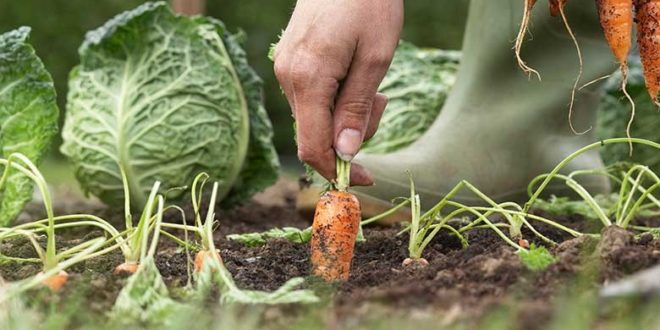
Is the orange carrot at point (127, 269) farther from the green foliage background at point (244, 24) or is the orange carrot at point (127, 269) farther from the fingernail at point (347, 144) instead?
the green foliage background at point (244, 24)

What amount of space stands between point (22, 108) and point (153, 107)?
1.98 ft

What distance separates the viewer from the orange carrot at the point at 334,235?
2.31 m

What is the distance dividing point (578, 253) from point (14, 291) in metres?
1.20

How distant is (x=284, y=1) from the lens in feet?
28.7

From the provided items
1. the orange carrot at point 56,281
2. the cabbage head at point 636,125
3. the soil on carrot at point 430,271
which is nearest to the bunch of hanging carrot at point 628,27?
the soil on carrot at point 430,271

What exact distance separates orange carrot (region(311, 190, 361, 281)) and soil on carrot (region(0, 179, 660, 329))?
54 mm

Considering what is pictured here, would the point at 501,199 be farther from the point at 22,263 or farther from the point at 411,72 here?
the point at 22,263

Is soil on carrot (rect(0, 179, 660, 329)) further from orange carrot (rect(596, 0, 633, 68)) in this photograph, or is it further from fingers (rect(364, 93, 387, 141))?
orange carrot (rect(596, 0, 633, 68))

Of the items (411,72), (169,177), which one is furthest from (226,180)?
(411,72)

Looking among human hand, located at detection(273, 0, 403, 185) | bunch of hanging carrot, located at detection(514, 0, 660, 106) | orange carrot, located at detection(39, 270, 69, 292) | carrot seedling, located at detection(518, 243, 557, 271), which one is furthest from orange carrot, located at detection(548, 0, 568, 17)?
orange carrot, located at detection(39, 270, 69, 292)

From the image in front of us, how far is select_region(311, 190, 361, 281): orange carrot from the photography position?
2.31 m

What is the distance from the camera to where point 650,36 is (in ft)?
8.66

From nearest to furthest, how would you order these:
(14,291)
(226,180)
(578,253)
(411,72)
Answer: (14,291) < (578,253) < (226,180) < (411,72)

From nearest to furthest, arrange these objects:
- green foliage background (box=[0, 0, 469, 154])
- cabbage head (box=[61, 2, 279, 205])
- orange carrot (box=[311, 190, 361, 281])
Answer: orange carrot (box=[311, 190, 361, 281])
cabbage head (box=[61, 2, 279, 205])
green foliage background (box=[0, 0, 469, 154])
